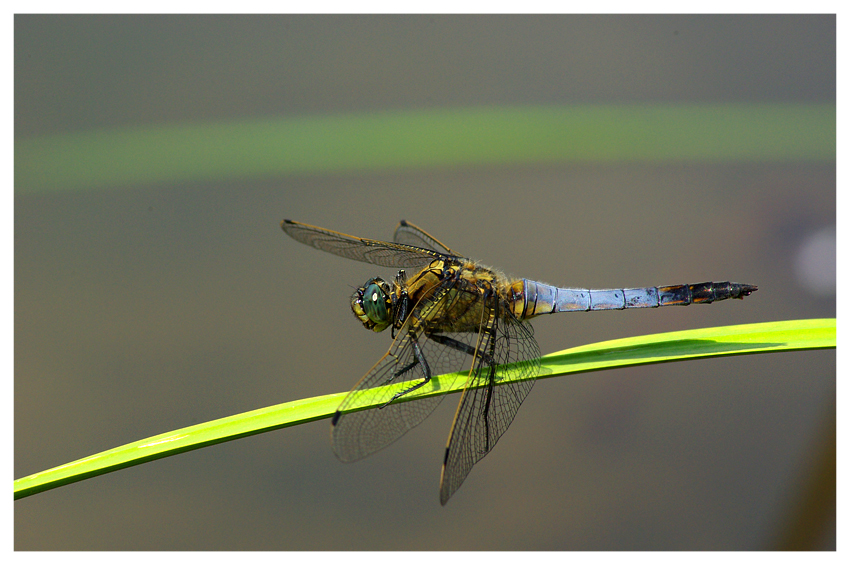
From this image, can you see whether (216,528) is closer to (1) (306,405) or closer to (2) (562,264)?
(1) (306,405)

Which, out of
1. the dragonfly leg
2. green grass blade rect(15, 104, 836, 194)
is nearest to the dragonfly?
the dragonfly leg

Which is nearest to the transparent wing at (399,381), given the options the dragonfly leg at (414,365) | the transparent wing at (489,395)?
the dragonfly leg at (414,365)

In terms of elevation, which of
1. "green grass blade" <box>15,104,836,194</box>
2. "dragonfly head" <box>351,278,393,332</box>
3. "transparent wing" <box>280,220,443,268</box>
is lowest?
"dragonfly head" <box>351,278,393,332</box>

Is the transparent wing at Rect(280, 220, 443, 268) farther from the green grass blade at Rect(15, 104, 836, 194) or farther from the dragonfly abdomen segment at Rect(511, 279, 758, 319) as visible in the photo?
the green grass blade at Rect(15, 104, 836, 194)

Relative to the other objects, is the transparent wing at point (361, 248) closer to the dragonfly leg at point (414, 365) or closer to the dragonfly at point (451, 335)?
the dragonfly at point (451, 335)

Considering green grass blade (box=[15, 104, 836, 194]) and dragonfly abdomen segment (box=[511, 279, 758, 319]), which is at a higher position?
green grass blade (box=[15, 104, 836, 194])

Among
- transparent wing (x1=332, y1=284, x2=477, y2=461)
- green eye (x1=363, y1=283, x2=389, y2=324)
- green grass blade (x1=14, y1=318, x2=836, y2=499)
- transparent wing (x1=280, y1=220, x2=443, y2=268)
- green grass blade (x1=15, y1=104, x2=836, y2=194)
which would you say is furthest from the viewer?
→ green grass blade (x1=15, y1=104, x2=836, y2=194)

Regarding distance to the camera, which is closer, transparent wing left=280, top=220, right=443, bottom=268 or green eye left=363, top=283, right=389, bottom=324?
green eye left=363, top=283, right=389, bottom=324
